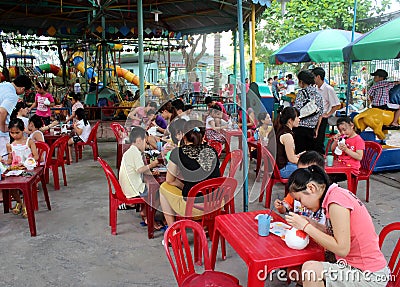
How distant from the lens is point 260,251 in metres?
1.98

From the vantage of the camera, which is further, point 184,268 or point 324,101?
point 324,101

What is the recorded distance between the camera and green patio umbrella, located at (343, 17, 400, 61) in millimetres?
4542

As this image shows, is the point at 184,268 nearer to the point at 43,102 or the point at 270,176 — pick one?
the point at 270,176

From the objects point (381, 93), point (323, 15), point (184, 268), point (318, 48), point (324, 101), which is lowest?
point (184, 268)

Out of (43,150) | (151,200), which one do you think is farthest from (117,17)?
(151,200)

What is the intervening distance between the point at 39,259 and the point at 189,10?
23.1 ft

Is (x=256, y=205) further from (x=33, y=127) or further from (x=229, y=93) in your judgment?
(x=33, y=127)

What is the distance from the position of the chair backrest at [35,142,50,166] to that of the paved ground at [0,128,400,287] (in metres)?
0.54

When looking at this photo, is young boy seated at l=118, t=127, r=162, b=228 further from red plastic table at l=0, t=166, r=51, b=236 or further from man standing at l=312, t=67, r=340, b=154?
man standing at l=312, t=67, r=340, b=154

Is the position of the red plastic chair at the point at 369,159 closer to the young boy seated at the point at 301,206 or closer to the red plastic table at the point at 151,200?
the young boy seated at the point at 301,206

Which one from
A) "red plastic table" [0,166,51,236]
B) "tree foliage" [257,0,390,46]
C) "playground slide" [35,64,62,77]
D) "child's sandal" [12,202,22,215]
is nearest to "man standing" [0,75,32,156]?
"child's sandal" [12,202,22,215]

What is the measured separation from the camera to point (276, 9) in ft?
50.6

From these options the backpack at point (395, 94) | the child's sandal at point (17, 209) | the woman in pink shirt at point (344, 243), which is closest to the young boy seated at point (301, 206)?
the woman in pink shirt at point (344, 243)

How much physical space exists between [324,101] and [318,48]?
3.06 m
